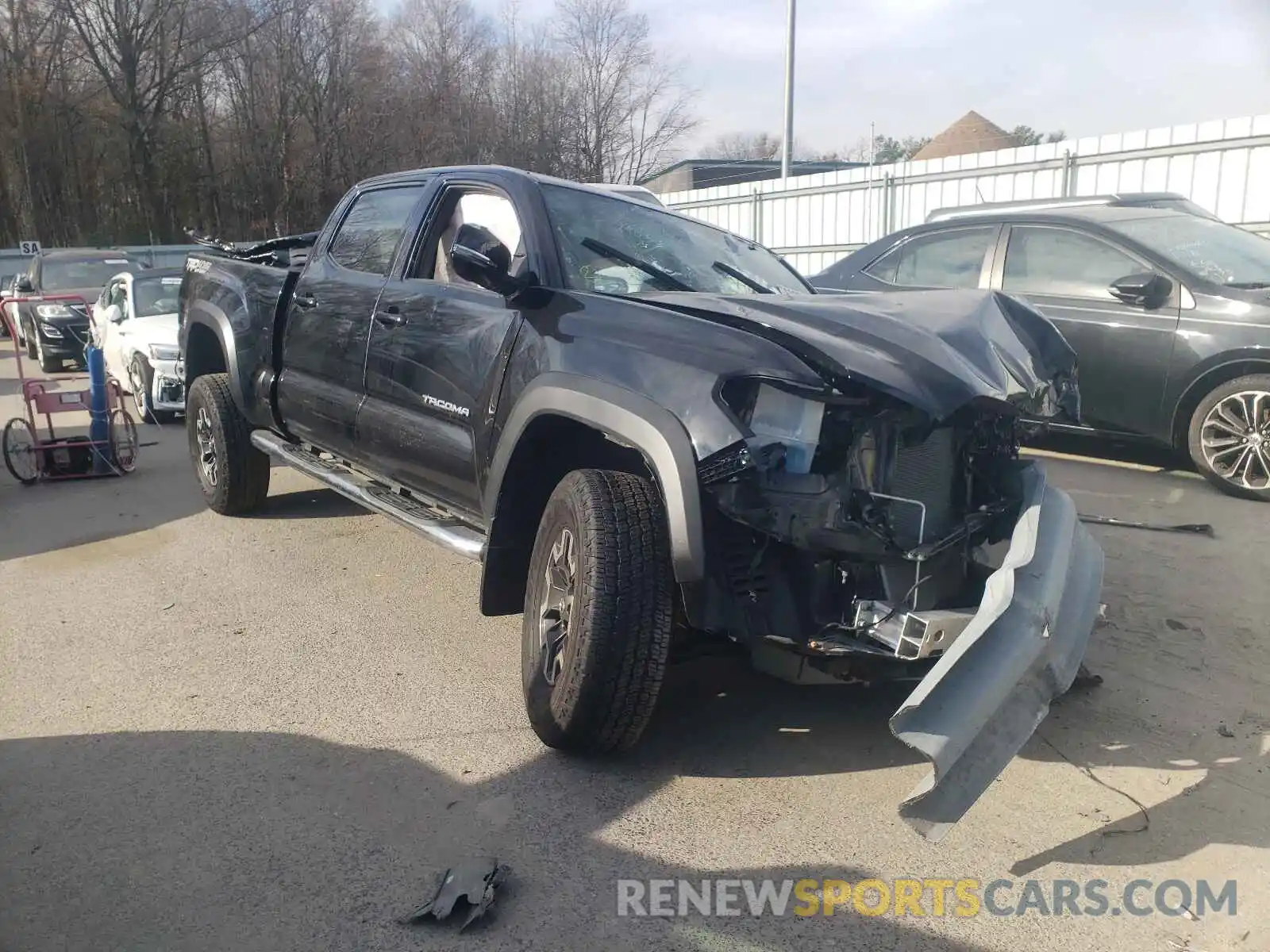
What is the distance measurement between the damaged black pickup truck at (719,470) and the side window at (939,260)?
3626 millimetres

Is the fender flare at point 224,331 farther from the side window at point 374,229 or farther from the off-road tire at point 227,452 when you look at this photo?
the side window at point 374,229

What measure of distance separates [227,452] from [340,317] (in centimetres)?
172

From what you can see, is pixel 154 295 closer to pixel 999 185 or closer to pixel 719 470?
pixel 719 470

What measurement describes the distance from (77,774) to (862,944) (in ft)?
8.14

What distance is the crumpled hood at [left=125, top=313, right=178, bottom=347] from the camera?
32.6 feet

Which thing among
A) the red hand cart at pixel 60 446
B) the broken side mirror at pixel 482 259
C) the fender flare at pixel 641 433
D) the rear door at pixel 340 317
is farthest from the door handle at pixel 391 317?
the red hand cart at pixel 60 446

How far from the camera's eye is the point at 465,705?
378 centimetres

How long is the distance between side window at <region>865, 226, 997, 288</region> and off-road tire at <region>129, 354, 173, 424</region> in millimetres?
6894

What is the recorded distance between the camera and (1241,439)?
628cm

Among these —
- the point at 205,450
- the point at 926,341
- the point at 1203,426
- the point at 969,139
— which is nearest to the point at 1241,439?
the point at 1203,426

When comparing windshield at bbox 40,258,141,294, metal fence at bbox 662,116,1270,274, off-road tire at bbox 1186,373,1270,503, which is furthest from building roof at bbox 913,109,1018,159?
off-road tire at bbox 1186,373,1270,503

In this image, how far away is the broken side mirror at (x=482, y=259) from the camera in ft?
11.4

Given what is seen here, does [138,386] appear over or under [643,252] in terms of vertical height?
under

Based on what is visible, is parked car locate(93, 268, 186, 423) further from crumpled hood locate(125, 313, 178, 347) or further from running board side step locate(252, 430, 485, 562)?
running board side step locate(252, 430, 485, 562)
